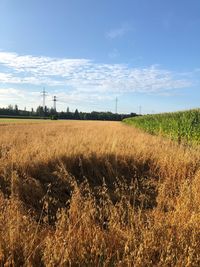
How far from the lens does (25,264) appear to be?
14.2 feet

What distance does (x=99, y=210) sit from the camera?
6195mm

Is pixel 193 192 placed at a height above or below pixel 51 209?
above

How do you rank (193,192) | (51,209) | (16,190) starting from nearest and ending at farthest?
(193,192) → (51,209) → (16,190)

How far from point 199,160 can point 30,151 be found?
5.06 m

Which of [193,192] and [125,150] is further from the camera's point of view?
[125,150]

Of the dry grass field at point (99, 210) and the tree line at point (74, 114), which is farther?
the tree line at point (74, 114)

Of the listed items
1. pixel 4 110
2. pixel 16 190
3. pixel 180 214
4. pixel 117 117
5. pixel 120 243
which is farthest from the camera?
pixel 117 117

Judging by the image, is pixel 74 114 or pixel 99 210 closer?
pixel 99 210

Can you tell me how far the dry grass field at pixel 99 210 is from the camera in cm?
460

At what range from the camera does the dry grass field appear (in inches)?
181

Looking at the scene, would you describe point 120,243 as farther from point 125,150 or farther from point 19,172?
point 125,150

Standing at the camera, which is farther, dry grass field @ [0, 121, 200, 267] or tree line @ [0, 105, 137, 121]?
tree line @ [0, 105, 137, 121]

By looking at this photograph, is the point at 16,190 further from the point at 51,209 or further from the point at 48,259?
the point at 48,259

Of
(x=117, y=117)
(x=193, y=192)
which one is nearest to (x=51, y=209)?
(x=193, y=192)
